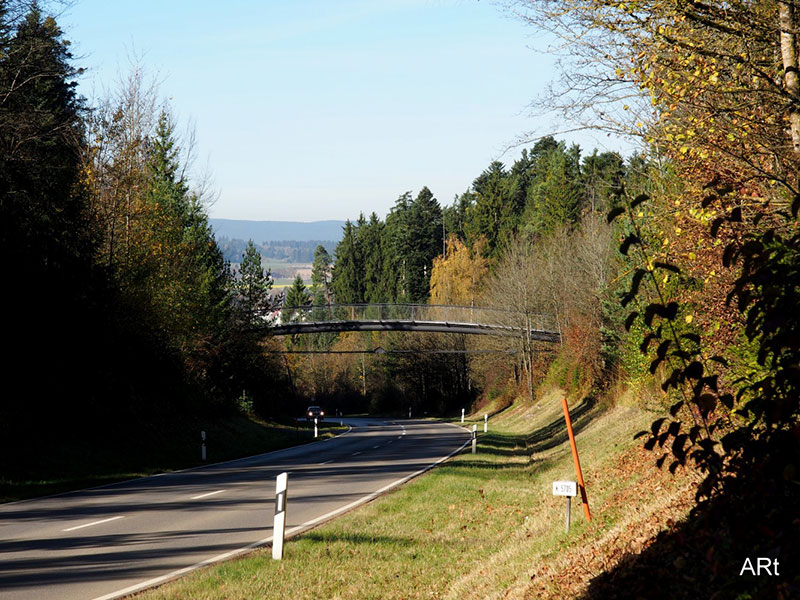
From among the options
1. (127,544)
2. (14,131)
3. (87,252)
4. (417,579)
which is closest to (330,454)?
(87,252)

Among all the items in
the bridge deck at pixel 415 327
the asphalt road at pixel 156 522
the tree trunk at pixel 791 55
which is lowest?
the asphalt road at pixel 156 522

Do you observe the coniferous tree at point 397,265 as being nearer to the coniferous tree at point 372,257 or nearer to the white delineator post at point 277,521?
Answer: the coniferous tree at point 372,257

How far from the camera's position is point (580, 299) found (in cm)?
4606

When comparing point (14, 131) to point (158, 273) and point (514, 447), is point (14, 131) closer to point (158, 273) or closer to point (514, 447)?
point (158, 273)

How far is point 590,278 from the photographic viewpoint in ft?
145

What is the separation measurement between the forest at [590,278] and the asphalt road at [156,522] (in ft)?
15.8

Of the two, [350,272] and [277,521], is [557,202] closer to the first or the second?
[350,272]

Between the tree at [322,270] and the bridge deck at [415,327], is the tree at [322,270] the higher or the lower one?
the higher one

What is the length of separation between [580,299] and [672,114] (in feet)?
119

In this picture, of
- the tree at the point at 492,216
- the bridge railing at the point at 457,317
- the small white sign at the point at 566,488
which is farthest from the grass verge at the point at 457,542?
the tree at the point at 492,216

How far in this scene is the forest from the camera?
4578mm

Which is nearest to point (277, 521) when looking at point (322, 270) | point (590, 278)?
point (590, 278)

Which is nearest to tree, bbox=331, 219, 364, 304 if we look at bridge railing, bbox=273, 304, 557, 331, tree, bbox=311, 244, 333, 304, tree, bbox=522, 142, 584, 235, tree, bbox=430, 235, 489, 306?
tree, bbox=311, 244, 333, 304

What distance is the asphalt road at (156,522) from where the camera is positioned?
9.33 metres
